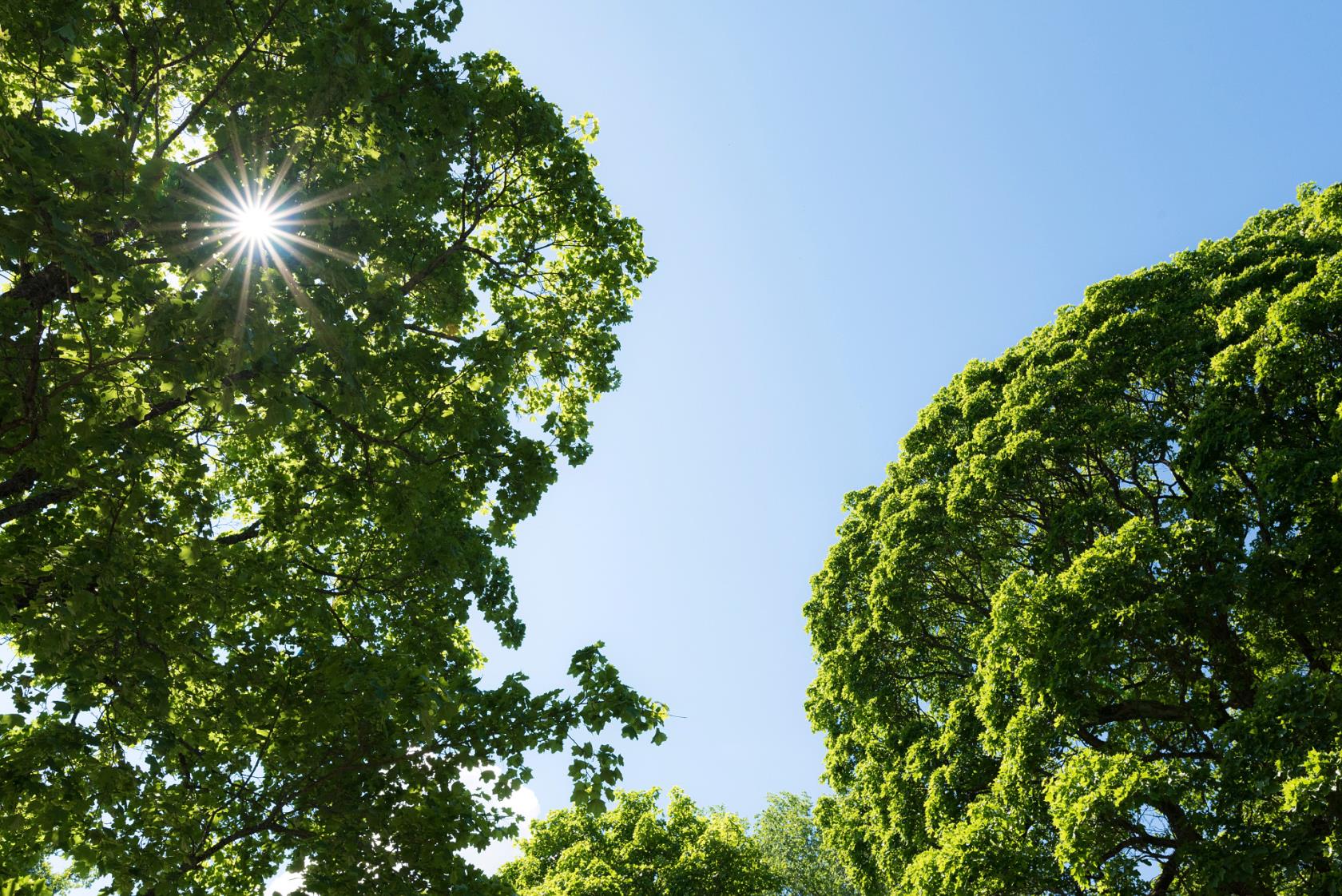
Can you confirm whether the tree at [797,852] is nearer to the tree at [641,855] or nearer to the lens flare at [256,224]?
the tree at [641,855]

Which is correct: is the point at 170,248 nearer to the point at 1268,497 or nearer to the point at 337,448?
the point at 337,448

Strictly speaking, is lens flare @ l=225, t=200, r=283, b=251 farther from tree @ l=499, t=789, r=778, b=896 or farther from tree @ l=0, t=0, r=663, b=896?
tree @ l=499, t=789, r=778, b=896

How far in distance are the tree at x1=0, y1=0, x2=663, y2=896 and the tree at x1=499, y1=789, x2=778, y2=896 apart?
742 inches

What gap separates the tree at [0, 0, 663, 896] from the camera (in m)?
6.95

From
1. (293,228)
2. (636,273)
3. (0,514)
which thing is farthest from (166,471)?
(636,273)

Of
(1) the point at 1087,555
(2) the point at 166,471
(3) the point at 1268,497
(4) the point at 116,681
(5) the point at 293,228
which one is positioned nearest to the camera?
(4) the point at 116,681

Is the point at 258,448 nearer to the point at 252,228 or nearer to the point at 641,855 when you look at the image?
the point at 252,228

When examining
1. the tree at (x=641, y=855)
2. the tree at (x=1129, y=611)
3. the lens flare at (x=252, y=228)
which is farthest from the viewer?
the tree at (x=641, y=855)

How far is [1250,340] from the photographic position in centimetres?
1357

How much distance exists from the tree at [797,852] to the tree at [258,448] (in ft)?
→ 104

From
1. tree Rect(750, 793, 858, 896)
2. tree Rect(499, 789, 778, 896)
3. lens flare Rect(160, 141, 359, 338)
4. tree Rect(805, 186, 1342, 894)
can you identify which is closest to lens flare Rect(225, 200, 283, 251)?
lens flare Rect(160, 141, 359, 338)

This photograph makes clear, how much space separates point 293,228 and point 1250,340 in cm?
1414

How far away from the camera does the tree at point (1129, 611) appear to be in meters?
11.5

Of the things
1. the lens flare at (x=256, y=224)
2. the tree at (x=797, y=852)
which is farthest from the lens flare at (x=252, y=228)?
the tree at (x=797, y=852)
